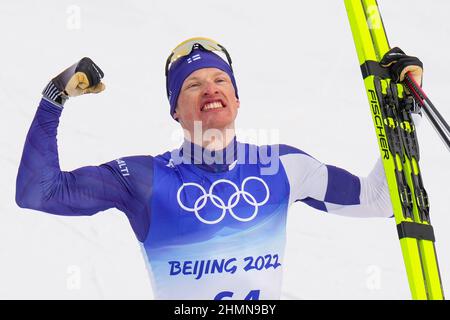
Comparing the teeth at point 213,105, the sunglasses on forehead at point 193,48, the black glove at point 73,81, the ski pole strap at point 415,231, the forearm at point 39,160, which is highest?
the sunglasses on forehead at point 193,48

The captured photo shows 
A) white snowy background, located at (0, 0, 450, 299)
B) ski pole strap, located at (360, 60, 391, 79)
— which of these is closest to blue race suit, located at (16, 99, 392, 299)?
ski pole strap, located at (360, 60, 391, 79)

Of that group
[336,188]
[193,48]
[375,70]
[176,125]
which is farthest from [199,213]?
[176,125]

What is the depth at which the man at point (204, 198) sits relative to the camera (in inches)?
128

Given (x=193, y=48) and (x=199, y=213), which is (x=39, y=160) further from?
(x=193, y=48)

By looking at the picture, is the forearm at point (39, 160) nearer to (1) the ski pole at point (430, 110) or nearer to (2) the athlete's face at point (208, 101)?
(2) the athlete's face at point (208, 101)

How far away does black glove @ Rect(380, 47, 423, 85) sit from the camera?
3.44 m

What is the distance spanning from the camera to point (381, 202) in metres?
3.49

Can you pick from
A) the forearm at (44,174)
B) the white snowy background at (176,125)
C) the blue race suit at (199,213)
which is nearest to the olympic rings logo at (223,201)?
the blue race suit at (199,213)

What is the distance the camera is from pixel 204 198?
10.8 feet

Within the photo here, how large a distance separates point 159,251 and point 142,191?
26 cm

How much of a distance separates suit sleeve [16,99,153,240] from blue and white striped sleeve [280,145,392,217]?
66 cm

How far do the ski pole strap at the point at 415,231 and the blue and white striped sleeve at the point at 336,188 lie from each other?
24 cm

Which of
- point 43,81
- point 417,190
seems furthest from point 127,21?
point 417,190
